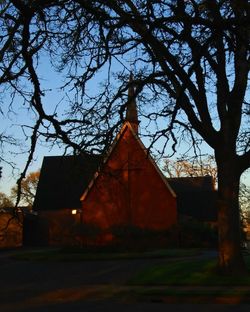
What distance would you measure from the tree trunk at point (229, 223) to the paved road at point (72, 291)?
358 cm

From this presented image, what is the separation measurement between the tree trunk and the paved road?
3.58m

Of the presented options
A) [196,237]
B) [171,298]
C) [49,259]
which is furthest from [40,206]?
[171,298]

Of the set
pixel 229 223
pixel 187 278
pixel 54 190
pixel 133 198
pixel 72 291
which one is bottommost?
pixel 72 291

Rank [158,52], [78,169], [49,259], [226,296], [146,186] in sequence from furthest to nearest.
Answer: [146,186], [49,259], [158,52], [226,296], [78,169]

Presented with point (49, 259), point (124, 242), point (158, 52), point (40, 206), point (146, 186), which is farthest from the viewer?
point (40, 206)

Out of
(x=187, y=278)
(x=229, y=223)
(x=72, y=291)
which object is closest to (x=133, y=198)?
(x=187, y=278)

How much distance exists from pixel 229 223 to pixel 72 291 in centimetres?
547

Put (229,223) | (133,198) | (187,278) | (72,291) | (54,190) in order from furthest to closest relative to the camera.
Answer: (54,190)
(133,198)
(187,278)
(229,223)
(72,291)

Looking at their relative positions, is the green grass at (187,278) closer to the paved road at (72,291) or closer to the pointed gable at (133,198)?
the paved road at (72,291)

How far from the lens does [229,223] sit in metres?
18.6

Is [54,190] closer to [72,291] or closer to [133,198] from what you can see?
[133,198]

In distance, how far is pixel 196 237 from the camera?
145ft

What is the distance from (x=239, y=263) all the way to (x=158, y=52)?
7310 millimetres

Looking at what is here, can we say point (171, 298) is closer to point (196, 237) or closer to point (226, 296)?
point (226, 296)
